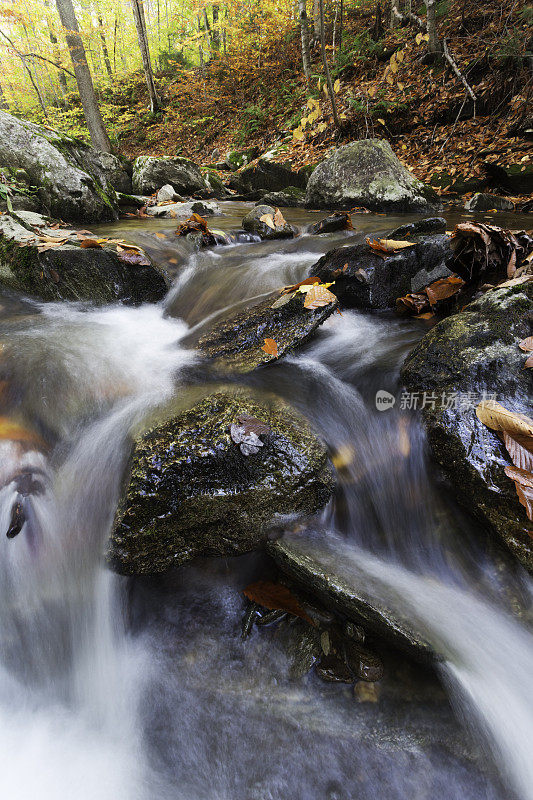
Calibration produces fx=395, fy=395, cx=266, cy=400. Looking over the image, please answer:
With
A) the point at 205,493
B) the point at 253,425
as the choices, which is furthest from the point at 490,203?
the point at 205,493

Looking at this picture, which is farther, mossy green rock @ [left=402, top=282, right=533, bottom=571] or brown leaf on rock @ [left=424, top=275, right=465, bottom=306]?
brown leaf on rock @ [left=424, top=275, right=465, bottom=306]

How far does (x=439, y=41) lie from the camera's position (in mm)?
9859

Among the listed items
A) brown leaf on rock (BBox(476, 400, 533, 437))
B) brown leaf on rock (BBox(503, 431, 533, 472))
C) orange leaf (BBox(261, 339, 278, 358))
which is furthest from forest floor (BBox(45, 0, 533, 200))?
brown leaf on rock (BBox(503, 431, 533, 472))

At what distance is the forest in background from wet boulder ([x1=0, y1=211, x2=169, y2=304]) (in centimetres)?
680

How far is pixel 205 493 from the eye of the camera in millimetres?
2062

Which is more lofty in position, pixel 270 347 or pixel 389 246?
pixel 389 246

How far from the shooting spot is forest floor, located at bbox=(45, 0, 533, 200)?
7938 mm

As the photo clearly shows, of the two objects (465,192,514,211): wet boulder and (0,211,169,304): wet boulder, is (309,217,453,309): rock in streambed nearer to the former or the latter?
(0,211,169,304): wet boulder

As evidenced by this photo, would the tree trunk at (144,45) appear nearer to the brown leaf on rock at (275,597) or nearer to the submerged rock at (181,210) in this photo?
the submerged rock at (181,210)

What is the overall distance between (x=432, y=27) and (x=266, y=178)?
16.7 ft

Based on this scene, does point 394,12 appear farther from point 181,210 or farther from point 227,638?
point 227,638

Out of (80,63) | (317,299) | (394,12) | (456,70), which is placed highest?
(394,12)

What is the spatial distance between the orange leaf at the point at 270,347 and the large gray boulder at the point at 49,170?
4.80 m

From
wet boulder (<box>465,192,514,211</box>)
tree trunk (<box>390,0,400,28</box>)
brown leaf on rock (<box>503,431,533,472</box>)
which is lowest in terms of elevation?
brown leaf on rock (<box>503,431,533,472</box>)
